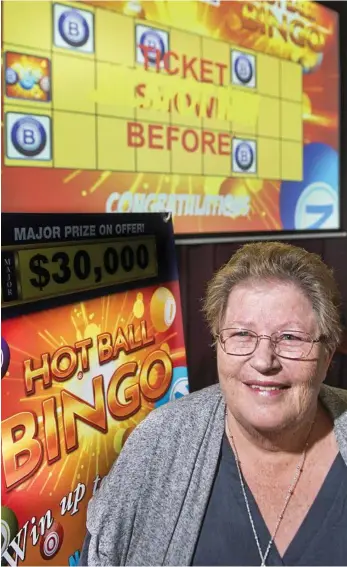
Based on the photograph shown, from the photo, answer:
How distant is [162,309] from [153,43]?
863 millimetres

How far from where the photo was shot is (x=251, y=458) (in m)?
1.40

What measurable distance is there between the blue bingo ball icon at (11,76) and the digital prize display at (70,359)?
1.43ft

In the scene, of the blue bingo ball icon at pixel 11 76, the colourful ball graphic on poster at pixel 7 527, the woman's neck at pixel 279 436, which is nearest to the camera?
the colourful ball graphic on poster at pixel 7 527

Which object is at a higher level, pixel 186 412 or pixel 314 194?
pixel 314 194

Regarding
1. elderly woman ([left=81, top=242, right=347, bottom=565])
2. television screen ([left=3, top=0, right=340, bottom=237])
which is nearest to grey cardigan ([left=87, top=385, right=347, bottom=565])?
elderly woman ([left=81, top=242, right=347, bottom=565])

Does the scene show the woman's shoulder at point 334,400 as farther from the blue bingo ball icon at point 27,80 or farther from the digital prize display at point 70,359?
the blue bingo ball icon at point 27,80

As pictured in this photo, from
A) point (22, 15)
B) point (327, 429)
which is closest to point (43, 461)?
point (327, 429)

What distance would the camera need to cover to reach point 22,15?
163 centimetres

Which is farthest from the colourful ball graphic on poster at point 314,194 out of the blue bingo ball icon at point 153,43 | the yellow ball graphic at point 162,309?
the yellow ball graphic at point 162,309

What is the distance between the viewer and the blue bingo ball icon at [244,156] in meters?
2.23

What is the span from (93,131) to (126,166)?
0.51 feet

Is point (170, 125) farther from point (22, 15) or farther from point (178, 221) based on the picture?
point (22, 15)

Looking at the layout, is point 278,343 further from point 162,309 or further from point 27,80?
point 27,80

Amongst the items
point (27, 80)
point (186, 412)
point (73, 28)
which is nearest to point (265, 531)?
point (186, 412)
